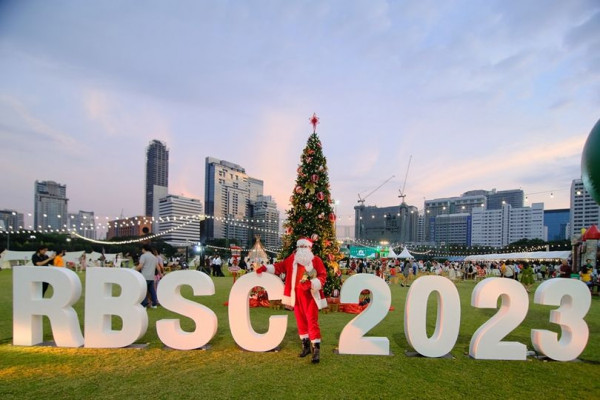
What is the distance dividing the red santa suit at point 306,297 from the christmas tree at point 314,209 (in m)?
4.34

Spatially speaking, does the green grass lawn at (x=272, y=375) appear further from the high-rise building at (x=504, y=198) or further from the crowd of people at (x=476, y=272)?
the high-rise building at (x=504, y=198)

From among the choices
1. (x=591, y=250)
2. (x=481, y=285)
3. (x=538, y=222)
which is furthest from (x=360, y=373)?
(x=538, y=222)

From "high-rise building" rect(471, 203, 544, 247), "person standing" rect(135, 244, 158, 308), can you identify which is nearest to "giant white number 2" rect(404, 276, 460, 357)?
"person standing" rect(135, 244, 158, 308)

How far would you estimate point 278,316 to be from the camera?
5637 mm

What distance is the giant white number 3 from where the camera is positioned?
5.41 metres

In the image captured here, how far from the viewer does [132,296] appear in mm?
5586

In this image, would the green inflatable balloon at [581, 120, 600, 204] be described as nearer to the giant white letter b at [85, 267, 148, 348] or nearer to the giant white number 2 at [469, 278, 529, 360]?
the giant white number 2 at [469, 278, 529, 360]

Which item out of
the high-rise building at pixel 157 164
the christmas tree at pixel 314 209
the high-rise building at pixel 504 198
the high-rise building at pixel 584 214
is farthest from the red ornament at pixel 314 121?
the high-rise building at pixel 157 164

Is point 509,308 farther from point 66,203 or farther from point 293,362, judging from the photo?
point 66,203

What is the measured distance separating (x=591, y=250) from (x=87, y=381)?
2636 cm

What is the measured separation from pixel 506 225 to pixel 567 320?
352 ft

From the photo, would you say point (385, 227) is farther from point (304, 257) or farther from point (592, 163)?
point (304, 257)

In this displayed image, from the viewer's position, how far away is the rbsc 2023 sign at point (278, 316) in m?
5.45

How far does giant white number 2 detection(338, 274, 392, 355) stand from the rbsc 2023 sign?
15mm
